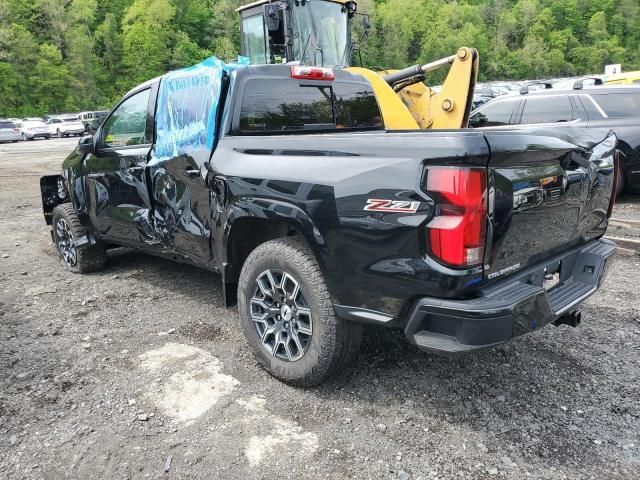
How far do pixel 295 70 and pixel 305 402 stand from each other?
7.68 ft

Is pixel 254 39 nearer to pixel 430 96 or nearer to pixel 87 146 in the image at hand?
pixel 430 96

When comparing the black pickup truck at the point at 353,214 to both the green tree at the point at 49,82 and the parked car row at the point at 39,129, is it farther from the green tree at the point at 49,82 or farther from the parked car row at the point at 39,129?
the green tree at the point at 49,82

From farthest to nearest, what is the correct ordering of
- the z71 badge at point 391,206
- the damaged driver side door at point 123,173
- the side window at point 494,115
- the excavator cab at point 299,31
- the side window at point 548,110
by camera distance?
1. the excavator cab at point 299,31
2. the side window at point 494,115
3. the side window at point 548,110
4. the damaged driver side door at point 123,173
5. the z71 badge at point 391,206

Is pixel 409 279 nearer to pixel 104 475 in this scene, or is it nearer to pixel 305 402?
pixel 305 402

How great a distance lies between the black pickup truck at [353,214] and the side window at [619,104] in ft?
16.6

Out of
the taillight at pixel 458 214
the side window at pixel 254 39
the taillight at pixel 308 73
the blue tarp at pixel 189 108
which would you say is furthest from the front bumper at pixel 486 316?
the side window at pixel 254 39

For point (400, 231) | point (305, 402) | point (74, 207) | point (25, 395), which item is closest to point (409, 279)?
point (400, 231)

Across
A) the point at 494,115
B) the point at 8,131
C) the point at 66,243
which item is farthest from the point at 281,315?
the point at 8,131

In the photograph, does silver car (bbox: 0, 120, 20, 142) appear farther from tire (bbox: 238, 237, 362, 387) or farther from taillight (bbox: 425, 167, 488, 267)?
taillight (bbox: 425, 167, 488, 267)

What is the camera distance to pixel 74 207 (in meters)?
5.60

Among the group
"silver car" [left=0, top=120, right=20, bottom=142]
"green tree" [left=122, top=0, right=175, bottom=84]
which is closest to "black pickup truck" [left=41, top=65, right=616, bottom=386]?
"silver car" [left=0, top=120, right=20, bottom=142]

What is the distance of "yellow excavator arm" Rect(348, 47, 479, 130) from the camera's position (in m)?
6.84

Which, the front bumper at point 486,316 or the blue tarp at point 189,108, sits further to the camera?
the blue tarp at point 189,108

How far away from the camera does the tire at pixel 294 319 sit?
9.85ft
